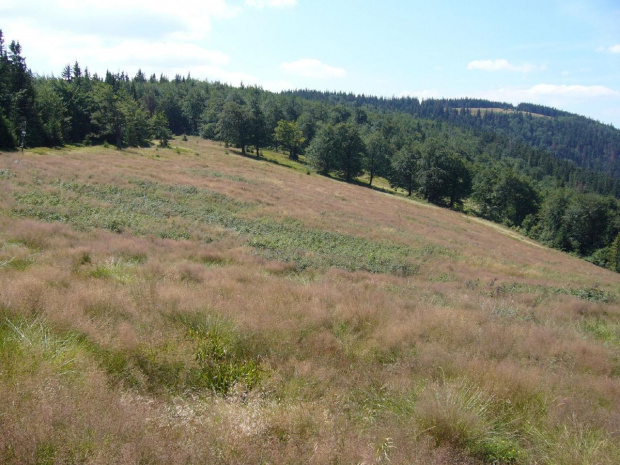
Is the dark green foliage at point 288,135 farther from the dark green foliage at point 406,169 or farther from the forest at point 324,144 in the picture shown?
the dark green foliage at point 406,169

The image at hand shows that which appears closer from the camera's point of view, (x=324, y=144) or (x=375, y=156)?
(x=324, y=144)

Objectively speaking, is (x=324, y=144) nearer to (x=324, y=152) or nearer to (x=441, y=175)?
(x=324, y=152)

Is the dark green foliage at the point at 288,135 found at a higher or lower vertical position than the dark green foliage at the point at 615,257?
higher

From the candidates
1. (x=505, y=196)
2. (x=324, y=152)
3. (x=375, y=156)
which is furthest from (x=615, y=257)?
(x=324, y=152)

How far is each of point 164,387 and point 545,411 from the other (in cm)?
451

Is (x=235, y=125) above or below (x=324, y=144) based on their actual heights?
above

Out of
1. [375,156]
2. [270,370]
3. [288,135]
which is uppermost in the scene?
[288,135]

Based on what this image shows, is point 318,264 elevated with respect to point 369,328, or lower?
lower

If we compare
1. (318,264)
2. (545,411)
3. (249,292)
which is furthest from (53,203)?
(545,411)

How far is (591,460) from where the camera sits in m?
3.41

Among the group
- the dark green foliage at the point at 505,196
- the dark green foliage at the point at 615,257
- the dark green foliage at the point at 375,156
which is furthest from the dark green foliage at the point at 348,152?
the dark green foliage at the point at 615,257

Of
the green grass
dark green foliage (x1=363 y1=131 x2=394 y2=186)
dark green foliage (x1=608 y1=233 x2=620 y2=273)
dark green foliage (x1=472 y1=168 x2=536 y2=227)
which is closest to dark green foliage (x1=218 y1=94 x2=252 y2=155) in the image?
dark green foliage (x1=363 y1=131 x2=394 y2=186)

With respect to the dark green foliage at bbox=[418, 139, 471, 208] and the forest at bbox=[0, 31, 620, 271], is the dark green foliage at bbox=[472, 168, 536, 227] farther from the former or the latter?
the dark green foliage at bbox=[418, 139, 471, 208]

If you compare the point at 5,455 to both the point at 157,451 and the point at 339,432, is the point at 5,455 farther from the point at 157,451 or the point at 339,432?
the point at 339,432
